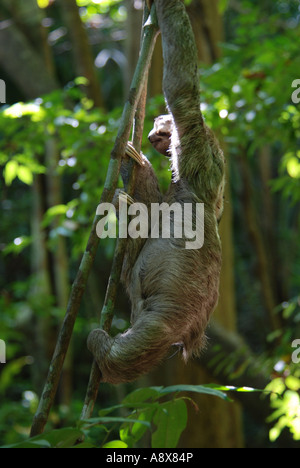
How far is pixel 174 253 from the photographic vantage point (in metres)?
2.85

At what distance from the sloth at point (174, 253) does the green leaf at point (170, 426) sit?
0.32 metres

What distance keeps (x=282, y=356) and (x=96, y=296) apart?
2.80 metres

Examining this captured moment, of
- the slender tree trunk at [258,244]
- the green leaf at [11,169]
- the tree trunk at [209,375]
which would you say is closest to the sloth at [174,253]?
the green leaf at [11,169]

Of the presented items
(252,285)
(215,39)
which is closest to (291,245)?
(252,285)

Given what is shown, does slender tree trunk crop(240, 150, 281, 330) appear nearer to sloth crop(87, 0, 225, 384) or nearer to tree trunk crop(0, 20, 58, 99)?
tree trunk crop(0, 20, 58, 99)

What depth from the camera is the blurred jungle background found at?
520 cm

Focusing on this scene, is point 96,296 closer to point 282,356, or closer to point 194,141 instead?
point 282,356

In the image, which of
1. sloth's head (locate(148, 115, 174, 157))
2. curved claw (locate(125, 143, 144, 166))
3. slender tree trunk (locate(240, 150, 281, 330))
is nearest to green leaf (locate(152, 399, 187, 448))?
curved claw (locate(125, 143, 144, 166))

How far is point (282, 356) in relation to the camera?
5.90 metres

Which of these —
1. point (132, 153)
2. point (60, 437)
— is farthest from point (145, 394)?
point (132, 153)

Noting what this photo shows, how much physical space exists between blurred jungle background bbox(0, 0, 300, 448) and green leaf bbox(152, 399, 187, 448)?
17 millimetres

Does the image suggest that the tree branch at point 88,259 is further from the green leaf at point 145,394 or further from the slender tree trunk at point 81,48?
the slender tree trunk at point 81,48

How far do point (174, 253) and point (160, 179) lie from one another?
8.17ft
